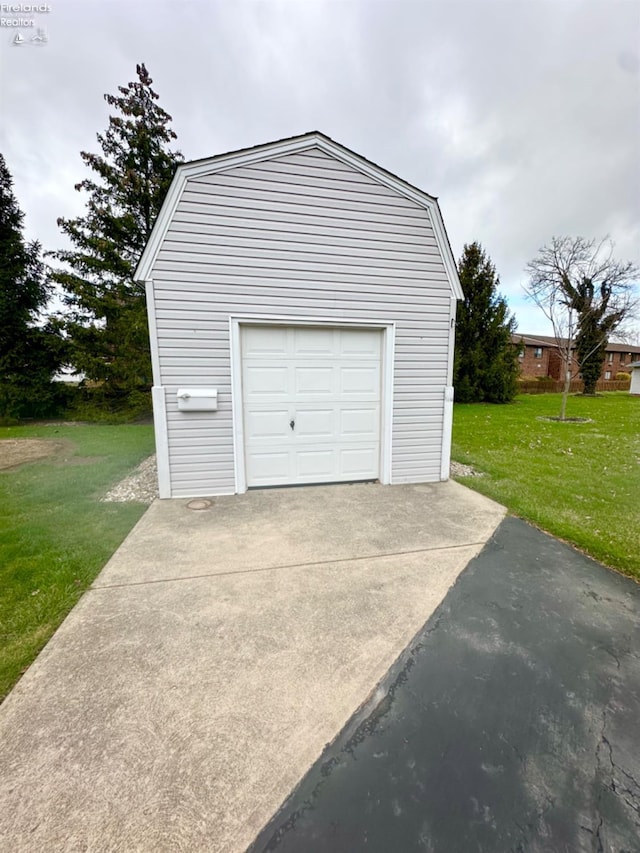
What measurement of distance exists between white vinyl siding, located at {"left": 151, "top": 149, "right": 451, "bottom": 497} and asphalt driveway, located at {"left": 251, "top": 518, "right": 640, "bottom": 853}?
3.59 m

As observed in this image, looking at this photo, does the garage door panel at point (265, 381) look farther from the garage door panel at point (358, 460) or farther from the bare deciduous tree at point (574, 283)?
the bare deciduous tree at point (574, 283)

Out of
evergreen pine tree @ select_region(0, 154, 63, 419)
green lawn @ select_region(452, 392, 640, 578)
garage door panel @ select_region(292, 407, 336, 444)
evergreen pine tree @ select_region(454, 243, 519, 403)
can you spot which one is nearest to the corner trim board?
garage door panel @ select_region(292, 407, 336, 444)

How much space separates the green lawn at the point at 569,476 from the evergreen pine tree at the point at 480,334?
21.8 feet

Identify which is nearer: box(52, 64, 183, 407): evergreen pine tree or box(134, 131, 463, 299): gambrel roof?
box(134, 131, 463, 299): gambrel roof

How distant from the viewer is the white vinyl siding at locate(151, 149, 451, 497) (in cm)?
468

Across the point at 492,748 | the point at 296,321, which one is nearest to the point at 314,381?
the point at 296,321

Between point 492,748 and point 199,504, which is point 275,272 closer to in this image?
point 199,504

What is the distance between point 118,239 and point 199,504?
11457mm

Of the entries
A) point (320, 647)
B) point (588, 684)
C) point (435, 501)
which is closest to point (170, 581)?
point (320, 647)

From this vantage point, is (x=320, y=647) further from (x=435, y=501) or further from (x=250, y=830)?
(x=435, y=501)

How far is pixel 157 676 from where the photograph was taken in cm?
201

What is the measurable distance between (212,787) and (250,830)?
0.24m

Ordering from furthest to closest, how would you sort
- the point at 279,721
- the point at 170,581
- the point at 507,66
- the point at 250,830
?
the point at 507,66 → the point at 170,581 → the point at 279,721 → the point at 250,830

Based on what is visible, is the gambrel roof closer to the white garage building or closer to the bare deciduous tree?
the white garage building
